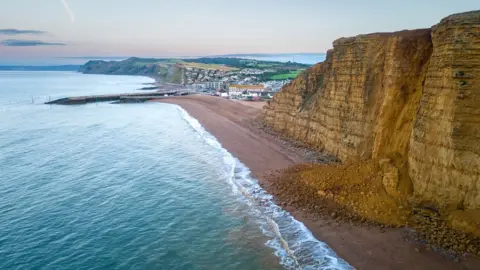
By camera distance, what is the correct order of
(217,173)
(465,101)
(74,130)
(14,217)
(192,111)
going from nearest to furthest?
(465,101)
(14,217)
(217,173)
(74,130)
(192,111)

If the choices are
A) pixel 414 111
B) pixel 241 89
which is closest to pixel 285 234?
pixel 414 111

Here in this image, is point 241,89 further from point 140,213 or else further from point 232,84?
point 140,213

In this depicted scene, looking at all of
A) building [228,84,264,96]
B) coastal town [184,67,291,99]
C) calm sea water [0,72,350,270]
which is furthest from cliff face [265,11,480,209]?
building [228,84,264,96]

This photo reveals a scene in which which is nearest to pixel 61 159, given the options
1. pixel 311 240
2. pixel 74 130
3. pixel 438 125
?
pixel 74 130

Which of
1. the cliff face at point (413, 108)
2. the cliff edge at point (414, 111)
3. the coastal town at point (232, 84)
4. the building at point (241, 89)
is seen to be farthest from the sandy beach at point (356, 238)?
the building at point (241, 89)

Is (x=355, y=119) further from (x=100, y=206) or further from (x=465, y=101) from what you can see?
(x=100, y=206)

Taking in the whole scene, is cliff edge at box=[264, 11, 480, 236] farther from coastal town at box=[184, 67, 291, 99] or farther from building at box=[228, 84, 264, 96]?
building at box=[228, 84, 264, 96]
